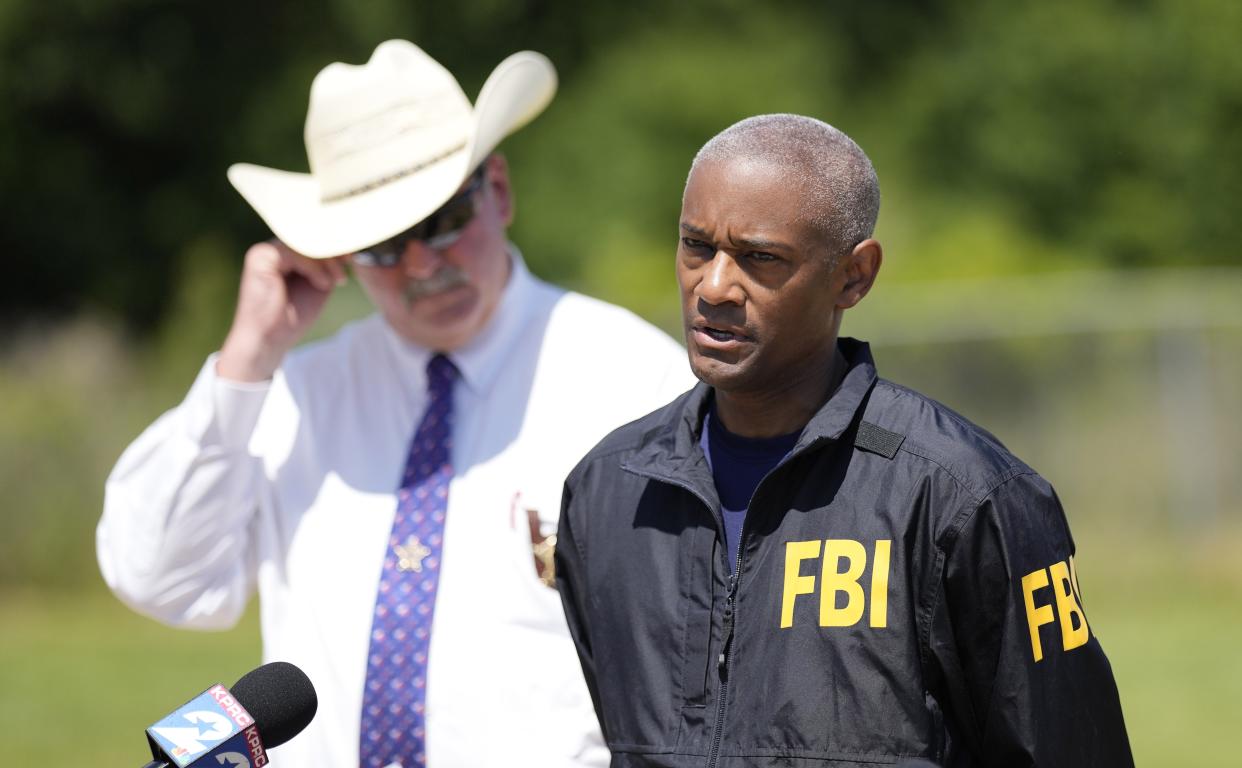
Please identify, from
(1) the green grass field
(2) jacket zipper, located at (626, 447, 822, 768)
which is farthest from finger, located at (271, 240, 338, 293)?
(1) the green grass field

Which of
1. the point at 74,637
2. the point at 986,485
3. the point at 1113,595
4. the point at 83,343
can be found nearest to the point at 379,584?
the point at 986,485

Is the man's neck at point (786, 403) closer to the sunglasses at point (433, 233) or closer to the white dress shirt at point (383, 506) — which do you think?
the white dress shirt at point (383, 506)

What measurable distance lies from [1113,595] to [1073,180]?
27.0 ft

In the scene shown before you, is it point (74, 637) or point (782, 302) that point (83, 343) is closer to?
point (74, 637)

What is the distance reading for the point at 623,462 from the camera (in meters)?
3.09

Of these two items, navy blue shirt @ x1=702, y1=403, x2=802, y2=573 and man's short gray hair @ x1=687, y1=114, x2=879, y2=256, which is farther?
navy blue shirt @ x1=702, y1=403, x2=802, y2=573

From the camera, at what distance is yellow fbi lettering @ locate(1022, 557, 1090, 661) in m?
2.67

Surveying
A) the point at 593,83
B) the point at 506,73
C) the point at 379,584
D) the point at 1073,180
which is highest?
the point at 593,83

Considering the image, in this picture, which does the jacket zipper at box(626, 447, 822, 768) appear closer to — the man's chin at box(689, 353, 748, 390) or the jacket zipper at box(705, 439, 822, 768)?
the jacket zipper at box(705, 439, 822, 768)

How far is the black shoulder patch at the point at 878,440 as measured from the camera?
9.14ft

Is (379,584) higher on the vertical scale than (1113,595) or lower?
lower

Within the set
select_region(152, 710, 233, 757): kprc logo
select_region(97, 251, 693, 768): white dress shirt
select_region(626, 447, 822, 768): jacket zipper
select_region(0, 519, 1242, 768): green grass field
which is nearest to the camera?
select_region(152, 710, 233, 757): kprc logo

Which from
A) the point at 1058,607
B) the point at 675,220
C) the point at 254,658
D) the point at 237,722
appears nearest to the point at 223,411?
the point at 237,722

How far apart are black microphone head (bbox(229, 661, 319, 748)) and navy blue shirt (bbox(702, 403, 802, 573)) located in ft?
2.46
